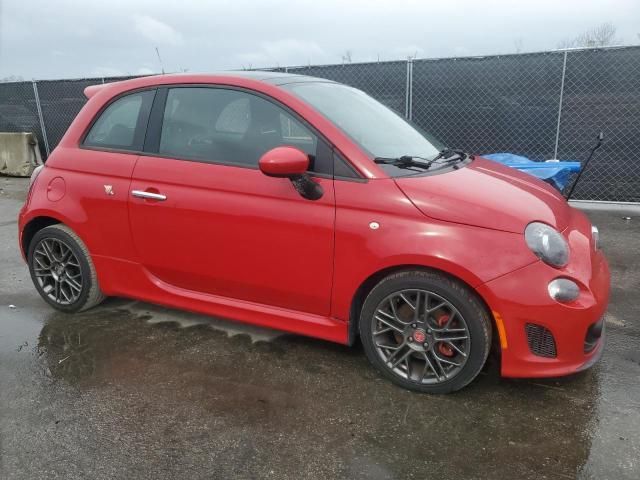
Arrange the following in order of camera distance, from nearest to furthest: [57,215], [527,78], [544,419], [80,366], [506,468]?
[506,468] < [544,419] < [80,366] < [57,215] < [527,78]

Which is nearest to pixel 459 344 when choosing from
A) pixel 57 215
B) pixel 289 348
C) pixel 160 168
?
pixel 289 348

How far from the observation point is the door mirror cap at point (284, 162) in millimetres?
2650

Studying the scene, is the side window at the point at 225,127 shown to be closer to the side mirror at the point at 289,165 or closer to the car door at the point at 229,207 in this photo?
the car door at the point at 229,207

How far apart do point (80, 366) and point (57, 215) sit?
1136mm

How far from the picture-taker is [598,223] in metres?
6.19

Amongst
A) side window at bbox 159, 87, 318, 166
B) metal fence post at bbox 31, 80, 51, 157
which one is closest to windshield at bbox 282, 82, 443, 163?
side window at bbox 159, 87, 318, 166

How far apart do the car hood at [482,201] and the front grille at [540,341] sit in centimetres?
48

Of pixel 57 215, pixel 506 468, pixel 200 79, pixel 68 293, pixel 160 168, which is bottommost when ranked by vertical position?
pixel 506 468

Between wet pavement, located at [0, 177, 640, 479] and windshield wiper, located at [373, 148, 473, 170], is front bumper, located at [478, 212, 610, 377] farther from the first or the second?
windshield wiper, located at [373, 148, 473, 170]

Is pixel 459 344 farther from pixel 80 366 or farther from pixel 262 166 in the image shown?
pixel 80 366

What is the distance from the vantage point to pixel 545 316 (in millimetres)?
2457

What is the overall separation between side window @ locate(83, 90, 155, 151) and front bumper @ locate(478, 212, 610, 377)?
2368 mm

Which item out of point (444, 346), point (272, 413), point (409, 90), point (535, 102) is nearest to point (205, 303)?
point (272, 413)

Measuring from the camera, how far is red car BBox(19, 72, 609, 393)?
8.32ft
